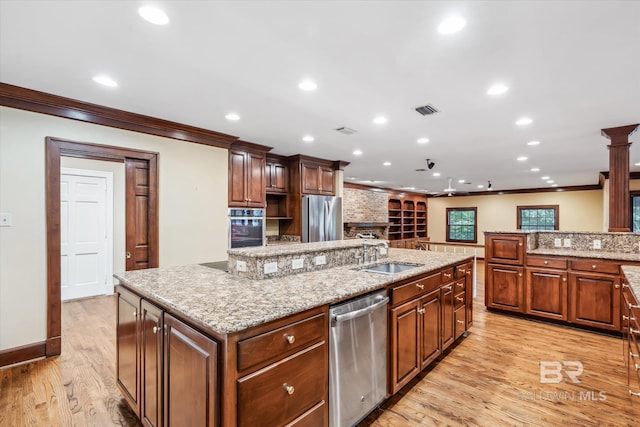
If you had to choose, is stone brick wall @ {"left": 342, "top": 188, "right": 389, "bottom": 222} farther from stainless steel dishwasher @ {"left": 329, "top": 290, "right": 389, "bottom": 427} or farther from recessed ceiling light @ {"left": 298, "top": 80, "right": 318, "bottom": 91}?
stainless steel dishwasher @ {"left": 329, "top": 290, "right": 389, "bottom": 427}

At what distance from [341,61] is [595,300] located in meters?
3.97

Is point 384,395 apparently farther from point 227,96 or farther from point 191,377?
point 227,96

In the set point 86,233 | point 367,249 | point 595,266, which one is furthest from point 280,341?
point 86,233

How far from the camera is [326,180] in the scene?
230 inches

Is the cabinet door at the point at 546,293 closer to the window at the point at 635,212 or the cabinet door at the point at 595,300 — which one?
the cabinet door at the point at 595,300

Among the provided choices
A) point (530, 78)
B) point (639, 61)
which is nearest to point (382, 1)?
point (530, 78)

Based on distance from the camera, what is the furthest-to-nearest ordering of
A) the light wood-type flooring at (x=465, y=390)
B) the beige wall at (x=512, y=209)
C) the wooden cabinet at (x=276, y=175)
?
the beige wall at (x=512, y=209)
the wooden cabinet at (x=276, y=175)
the light wood-type flooring at (x=465, y=390)

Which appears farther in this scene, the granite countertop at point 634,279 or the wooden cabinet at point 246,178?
the wooden cabinet at point 246,178

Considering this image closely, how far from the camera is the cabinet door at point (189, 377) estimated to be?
127 cm

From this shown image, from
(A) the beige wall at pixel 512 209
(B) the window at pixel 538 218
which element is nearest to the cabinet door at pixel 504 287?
(A) the beige wall at pixel 512 209

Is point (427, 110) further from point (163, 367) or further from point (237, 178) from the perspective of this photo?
point (163, 367)

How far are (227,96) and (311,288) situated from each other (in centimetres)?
200

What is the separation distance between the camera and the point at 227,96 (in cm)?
285

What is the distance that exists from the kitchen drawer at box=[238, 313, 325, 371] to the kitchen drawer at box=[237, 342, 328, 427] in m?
0.05
